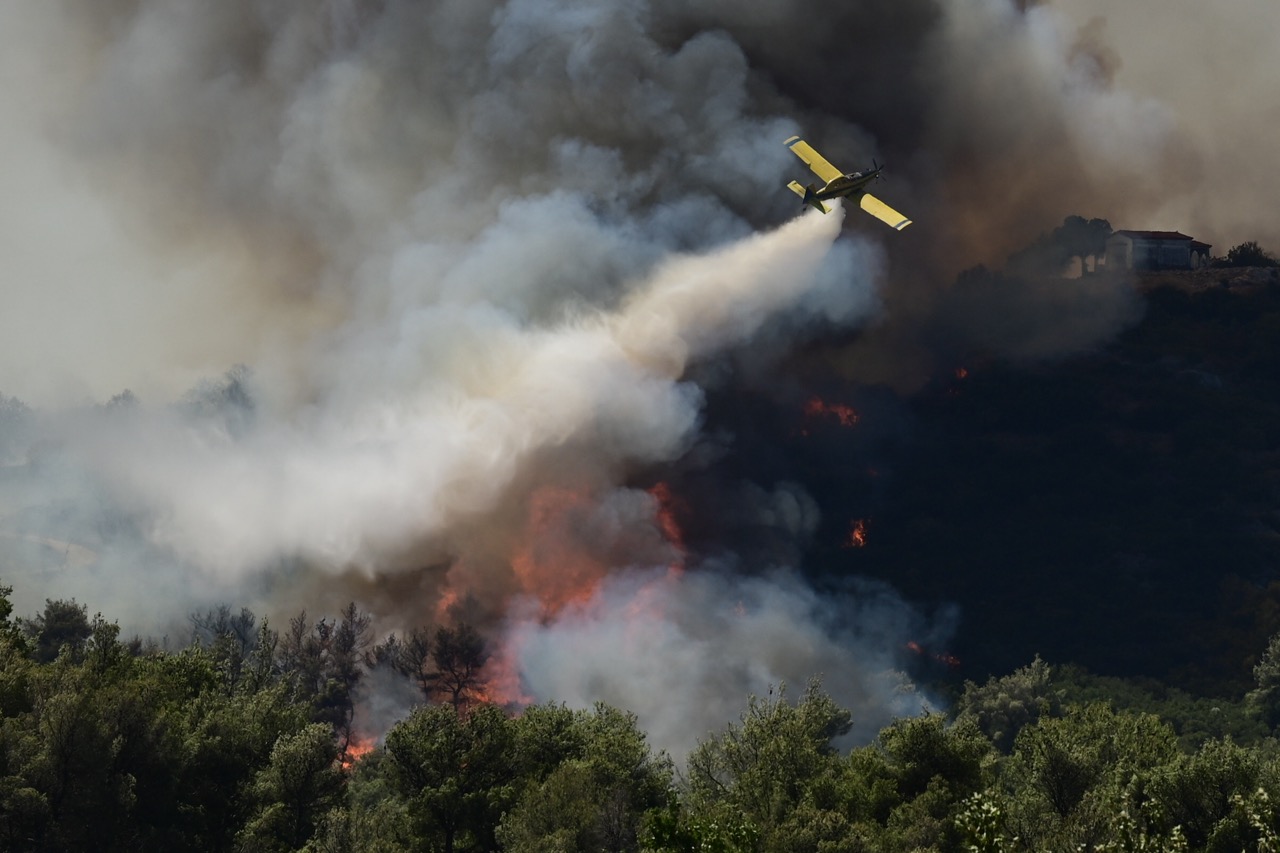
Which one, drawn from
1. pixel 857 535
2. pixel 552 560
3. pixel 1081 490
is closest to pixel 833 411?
pixel 857 535

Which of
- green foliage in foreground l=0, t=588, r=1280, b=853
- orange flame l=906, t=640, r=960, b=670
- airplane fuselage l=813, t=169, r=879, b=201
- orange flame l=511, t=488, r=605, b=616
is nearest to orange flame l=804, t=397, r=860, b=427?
orange flame l=906, t=640, r=960, b=670

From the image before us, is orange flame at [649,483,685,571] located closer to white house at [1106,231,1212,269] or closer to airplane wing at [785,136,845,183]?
airplane wing at [785,136,845,183]

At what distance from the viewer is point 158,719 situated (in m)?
71.1

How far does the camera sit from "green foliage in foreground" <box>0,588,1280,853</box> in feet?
213

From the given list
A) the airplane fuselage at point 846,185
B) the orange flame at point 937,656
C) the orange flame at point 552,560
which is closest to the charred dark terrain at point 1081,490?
the orange flame at point 937,656

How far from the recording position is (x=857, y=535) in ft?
511

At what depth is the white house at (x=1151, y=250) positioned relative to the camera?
182375 mm

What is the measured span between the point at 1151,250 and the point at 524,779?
14301cm

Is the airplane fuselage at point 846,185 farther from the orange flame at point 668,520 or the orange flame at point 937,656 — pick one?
the orange flame at point 937,656

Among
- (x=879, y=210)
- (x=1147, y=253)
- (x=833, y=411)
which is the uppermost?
(x=1147, y=253)

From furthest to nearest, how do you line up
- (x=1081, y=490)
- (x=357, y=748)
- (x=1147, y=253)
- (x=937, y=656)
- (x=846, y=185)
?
1. (x=1147, y=253)
2. (x=1081, y=490)
3. (x=937, y=656)
4. (x=357, y=748)
5. (x=846, y=185)

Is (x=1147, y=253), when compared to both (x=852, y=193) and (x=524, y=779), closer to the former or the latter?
(x=852, y=193)

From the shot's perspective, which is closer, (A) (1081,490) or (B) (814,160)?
(B) (814,160)

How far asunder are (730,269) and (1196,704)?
64064 mm
